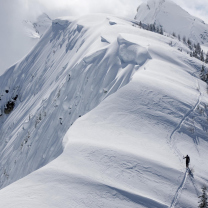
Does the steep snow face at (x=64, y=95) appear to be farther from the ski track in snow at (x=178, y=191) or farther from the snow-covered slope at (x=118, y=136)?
the ski track in snow at (x=178, y=191)

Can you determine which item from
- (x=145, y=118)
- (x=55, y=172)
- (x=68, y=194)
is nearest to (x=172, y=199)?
(x=68, y=194)

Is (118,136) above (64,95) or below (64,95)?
above

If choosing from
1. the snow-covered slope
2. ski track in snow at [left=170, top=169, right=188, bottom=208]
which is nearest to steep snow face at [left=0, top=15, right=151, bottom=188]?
the snow-covered slope

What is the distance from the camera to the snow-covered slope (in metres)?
8.17

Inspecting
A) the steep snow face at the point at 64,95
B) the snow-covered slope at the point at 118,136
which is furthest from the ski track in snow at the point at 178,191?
the steep snow face at the point at 64,95

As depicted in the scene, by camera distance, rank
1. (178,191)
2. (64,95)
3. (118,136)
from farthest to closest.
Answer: (64,95), (118,136), (178,191)

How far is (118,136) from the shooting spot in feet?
39.2

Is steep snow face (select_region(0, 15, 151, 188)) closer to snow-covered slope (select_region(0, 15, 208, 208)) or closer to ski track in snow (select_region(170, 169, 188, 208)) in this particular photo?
snow-covered slope (select_region(0, 15, 208, 208))

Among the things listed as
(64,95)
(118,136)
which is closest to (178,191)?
(118,136)

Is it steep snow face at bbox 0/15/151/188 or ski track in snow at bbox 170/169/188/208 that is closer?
ski track in snow at bbox 170/169/188/208

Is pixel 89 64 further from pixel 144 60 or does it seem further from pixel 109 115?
pixel 109 115

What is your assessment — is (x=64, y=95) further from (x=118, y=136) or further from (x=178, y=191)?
(x=178, y=191)

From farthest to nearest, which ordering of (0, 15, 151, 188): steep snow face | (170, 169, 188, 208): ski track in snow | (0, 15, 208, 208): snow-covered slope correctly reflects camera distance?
(0, 15, 151, 188): steep snow face, (170, 169, 188, 208): ski track in snow, (0, 15, 208, 208): snow-covered slope

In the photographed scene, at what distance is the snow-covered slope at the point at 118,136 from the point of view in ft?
26.8
